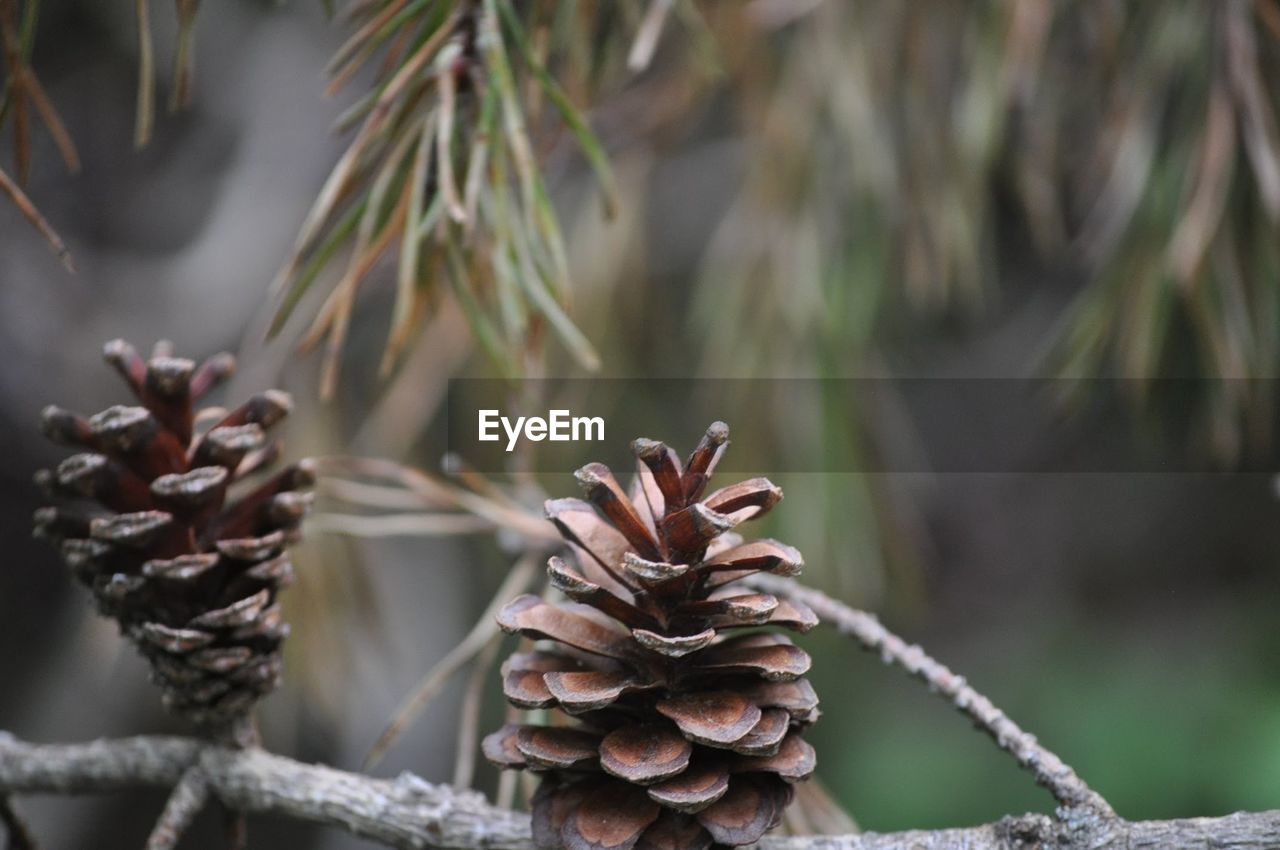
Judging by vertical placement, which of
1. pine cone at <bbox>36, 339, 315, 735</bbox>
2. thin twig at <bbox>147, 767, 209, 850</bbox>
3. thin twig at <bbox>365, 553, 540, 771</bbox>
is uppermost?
pine cone at <bbox>36, 339, 315, 735</bbox>

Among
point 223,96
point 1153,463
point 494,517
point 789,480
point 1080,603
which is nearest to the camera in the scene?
point 494,517

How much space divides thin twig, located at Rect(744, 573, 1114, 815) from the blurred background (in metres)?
0.13

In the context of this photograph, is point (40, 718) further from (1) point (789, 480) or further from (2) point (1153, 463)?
(2) point (1153, 463)

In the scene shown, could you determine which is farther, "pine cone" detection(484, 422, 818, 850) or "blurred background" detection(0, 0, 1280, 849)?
"blurred background" detection(0, 0, 1280, 849)

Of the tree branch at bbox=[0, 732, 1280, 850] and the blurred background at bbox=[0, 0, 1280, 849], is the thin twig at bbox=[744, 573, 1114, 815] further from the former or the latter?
the blurred background at bbox=[0, 0, 1280, 849]

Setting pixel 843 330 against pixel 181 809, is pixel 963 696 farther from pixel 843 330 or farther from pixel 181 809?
pixel 843 330

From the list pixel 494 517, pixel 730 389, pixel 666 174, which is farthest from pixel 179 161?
pixel 494 517

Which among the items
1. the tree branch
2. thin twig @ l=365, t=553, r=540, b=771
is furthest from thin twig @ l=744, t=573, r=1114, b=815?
thin twig @ l=365, t=553, r=540, b=771

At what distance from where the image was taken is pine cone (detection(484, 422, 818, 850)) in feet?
0.86

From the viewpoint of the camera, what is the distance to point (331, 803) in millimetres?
339

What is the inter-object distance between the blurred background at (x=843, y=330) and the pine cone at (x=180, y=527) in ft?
0.32

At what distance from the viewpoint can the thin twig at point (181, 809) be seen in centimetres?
33

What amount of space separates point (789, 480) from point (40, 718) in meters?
0.72

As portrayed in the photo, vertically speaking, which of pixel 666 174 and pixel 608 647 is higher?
pixel 666 174
